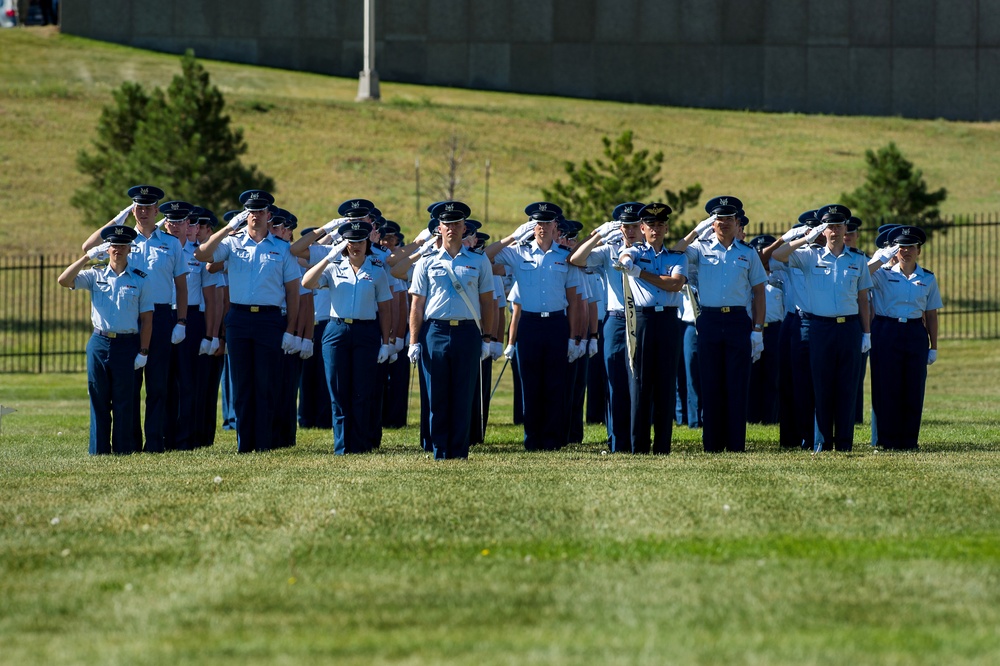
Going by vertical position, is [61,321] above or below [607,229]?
below

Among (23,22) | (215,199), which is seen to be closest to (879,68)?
(215,199)

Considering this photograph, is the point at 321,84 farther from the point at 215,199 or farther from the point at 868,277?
the point at 868,277

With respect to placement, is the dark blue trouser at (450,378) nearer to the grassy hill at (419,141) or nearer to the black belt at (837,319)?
the black belt at (837,319)

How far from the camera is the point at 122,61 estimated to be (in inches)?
2434

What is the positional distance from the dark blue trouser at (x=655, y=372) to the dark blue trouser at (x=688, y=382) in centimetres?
281

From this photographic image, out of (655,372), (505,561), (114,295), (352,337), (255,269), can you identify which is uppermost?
(255,269)

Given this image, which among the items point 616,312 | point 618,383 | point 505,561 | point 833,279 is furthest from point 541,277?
point 505,561

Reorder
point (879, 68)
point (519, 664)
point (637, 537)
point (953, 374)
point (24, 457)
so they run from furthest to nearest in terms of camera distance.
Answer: point (879, 68) → point (953, 374) → point (24, 457) → point (637, 537) → point (519, 664)

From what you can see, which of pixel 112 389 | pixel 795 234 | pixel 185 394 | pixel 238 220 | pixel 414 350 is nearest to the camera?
pixel 414 350

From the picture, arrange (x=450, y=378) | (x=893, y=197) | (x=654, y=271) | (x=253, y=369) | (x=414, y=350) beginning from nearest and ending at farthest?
1. (x=450, y=378)
2. (x=414, y=350)
3. (x=654, y=271)
4. (x=253, y=369)
5. (x=893, y=197)

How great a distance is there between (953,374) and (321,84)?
4192 cm

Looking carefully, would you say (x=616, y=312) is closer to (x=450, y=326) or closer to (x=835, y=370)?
(x=450, y=326)

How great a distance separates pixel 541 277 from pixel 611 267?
0.78 meters

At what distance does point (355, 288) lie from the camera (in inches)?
476
